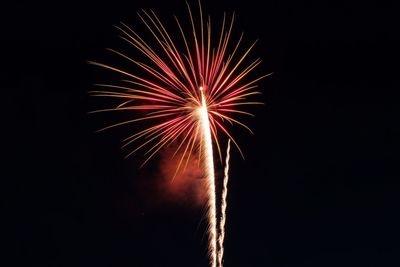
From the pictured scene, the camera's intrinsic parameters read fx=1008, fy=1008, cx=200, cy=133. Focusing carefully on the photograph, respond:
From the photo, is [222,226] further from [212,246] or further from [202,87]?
[202,87]

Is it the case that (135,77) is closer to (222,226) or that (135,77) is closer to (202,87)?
(202,87)

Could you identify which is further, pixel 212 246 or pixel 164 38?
pixel 212 246

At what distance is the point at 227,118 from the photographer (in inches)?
702

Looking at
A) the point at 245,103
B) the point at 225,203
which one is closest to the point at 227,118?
the point at 245,103

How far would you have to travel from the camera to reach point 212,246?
18750 mm

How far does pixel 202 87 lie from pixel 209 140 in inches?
38.5

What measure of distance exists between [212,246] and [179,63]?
11.4 ft

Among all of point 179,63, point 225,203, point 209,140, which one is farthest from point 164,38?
point 225,203

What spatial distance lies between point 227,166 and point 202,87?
1.49m

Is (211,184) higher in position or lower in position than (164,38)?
lower

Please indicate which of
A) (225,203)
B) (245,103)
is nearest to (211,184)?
(225,203)

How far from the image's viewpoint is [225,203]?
1836 cm

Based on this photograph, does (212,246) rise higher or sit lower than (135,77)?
lower

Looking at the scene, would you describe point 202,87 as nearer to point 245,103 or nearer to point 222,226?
point 245,103
